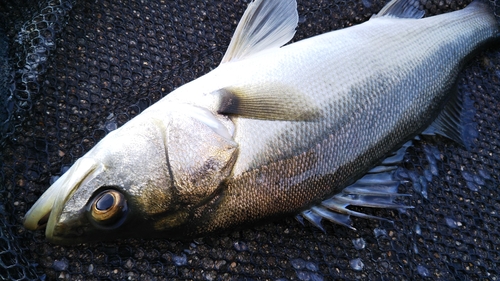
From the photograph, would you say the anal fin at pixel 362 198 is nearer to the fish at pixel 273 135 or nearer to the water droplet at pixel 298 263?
the fish at pixel 273 135

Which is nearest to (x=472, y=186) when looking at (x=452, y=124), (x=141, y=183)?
(x=452, y=124)

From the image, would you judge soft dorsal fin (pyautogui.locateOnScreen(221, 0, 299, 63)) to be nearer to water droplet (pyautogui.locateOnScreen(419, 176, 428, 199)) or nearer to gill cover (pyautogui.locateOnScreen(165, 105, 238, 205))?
gill cover (pyautogui.locateOnScreen(165, 105, 238, 205))

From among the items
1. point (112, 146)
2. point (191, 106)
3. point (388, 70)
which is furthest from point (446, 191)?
point (112, 146)

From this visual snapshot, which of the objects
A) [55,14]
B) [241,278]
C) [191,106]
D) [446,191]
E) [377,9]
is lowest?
[241,278]

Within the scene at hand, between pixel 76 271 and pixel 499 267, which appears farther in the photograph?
pixel 499 267

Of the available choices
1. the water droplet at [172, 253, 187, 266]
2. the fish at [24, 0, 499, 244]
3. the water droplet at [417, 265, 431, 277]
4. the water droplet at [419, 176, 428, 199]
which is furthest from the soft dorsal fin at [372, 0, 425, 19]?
the water droplet at [172, 253, 187, 266]

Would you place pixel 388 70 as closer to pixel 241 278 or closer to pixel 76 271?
pixel 241 278
